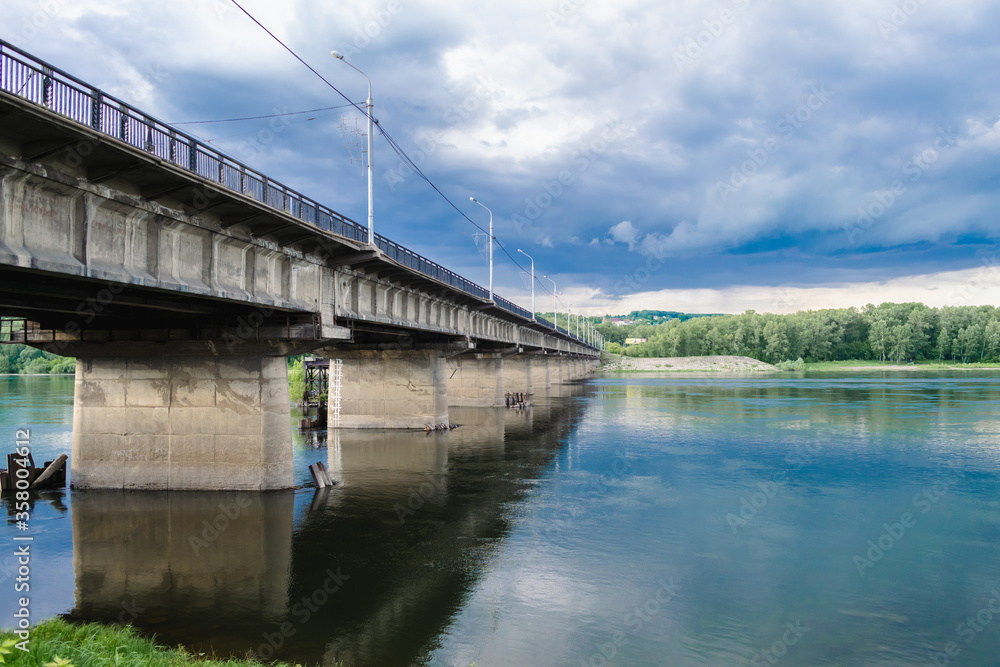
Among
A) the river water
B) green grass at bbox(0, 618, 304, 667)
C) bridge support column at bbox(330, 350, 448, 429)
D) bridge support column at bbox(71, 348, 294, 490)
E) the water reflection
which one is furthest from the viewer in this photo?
bridge support column at bbox(330, 350, 448, 429)

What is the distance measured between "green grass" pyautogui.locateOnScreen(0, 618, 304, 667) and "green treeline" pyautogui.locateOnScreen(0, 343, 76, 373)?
169 metres

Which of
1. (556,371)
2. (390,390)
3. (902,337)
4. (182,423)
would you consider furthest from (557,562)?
(902,337)

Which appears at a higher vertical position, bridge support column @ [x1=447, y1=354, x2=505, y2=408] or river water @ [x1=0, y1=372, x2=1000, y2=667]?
bridge support column @ [x1=447, y1=354, x2=505, y2=408]

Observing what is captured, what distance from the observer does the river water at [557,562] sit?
13.1 m

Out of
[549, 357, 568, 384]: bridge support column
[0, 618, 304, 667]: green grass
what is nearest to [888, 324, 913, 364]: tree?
[549, 357, 568, 384]: bridge support column

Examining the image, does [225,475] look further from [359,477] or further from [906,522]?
[906,522]

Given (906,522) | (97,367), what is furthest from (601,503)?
(97,367)

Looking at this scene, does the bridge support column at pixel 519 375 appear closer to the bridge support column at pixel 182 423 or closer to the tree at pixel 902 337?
the bridge support column at pixel 182 423

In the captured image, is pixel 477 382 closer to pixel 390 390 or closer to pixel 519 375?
pixel 519 375

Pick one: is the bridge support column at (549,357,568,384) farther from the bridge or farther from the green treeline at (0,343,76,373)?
the green treeline at (0,343,76,373)

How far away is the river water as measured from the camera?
518 inches

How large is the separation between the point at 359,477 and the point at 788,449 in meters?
26.2

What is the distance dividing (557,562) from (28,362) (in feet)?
622

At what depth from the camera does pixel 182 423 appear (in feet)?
82.4
